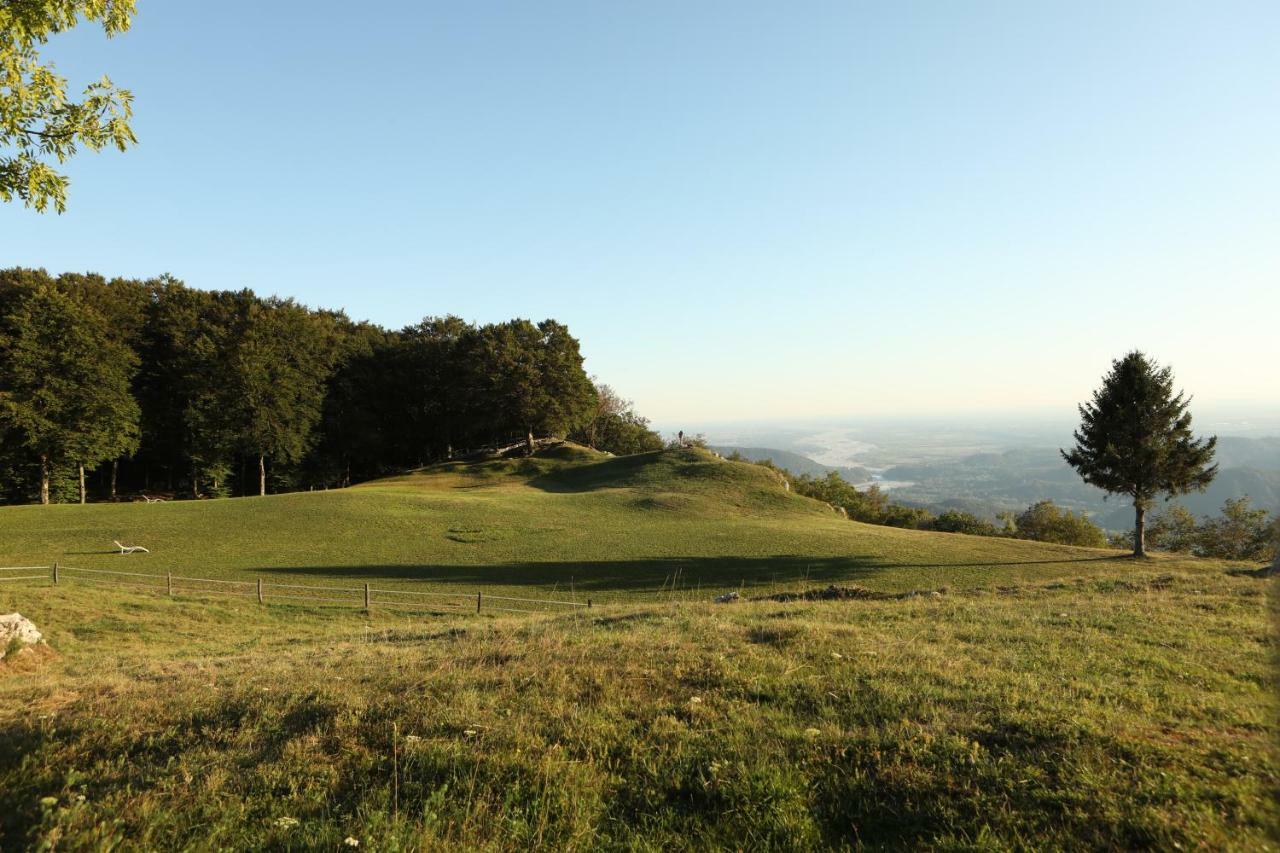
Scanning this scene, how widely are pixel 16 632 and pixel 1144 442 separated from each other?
5153cm

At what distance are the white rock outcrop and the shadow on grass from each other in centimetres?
1340

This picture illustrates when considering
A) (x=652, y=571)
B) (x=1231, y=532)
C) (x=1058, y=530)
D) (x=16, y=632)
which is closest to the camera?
(x=16, y=632)

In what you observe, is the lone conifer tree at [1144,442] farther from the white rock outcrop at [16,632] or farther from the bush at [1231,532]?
the white rock outcrop at [16,632]

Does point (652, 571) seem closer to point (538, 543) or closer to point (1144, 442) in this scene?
point (538, 543)

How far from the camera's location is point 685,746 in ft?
18.8

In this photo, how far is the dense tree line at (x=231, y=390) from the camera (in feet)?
160

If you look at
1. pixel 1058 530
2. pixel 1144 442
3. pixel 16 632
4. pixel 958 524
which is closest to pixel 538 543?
pixel 16 632

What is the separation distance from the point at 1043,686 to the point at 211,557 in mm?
38474

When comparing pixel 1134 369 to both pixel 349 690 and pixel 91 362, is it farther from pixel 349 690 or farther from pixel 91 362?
pixel 91 362

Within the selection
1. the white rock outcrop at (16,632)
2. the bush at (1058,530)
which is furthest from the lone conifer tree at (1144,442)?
the white rock outcrop at (16,632)

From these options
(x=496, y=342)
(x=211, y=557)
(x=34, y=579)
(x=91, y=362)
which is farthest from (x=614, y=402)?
(x=34, y=579)

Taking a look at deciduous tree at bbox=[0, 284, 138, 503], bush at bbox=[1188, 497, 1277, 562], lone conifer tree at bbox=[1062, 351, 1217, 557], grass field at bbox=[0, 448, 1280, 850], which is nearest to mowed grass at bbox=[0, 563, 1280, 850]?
grass field at bbox=[0, 448, 1280, 850]

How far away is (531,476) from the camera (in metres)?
63.5

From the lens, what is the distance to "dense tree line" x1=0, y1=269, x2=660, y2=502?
48656 mm
